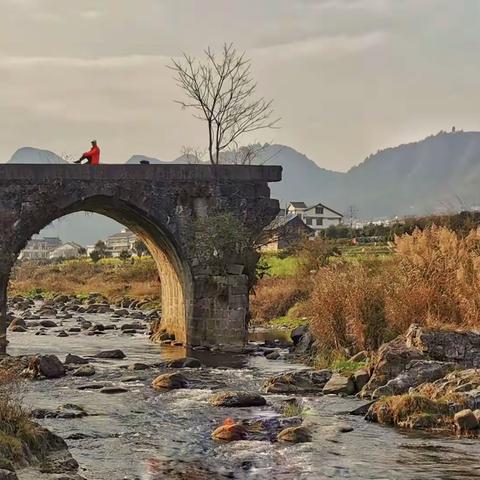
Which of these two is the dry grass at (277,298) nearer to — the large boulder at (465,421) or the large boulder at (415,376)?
the large boulder at (415,376)

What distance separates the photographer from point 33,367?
2373 cm

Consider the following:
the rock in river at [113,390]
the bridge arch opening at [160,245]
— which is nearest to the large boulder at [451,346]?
the rock in river at [113,390]

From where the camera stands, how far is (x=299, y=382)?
21.3 m

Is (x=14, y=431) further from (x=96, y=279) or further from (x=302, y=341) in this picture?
(x=96, y=279)

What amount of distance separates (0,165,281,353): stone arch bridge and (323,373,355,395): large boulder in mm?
10084

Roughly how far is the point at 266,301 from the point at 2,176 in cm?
1578

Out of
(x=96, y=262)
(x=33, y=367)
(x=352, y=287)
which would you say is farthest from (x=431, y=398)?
(x=96, y=262)

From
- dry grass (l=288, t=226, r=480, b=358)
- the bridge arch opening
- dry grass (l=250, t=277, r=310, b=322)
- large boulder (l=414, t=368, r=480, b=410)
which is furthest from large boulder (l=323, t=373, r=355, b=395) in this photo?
dry grass (l=250, t=277, r=310, b=322)

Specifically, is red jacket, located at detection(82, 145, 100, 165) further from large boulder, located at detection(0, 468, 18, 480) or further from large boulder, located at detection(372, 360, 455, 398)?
large boulder, located at detection(0, 468, 18, 480)

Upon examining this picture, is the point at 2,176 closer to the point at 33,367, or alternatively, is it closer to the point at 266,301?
the point at 33,367

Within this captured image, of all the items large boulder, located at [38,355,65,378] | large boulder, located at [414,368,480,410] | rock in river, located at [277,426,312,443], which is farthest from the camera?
large boulder, located at [38,355,65,378]

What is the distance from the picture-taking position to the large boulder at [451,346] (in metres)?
19.8

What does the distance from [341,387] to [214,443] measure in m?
5.56

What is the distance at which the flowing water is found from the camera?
13469 millimetres
